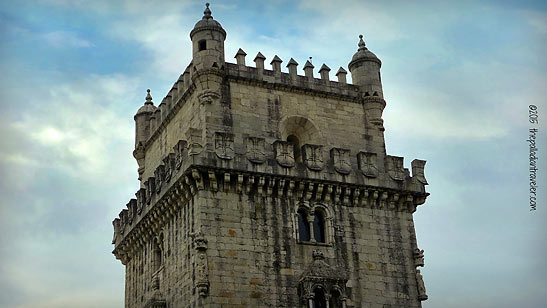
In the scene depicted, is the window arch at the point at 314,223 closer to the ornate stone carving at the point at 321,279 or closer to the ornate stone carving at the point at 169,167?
the ornate stone carving at the point at 321,279

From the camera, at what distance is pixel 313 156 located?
37625 mm

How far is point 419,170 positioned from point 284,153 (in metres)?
7.35

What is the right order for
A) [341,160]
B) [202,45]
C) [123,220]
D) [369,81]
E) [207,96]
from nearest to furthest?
[207,96] → [341,160] → [202,45] → [369,81] → [123,220]

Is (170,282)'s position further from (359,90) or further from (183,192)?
(359,90)

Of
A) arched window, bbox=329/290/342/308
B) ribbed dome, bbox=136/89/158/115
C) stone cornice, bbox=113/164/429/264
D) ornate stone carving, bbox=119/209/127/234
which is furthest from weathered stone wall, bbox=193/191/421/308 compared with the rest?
ribbed dome, bbox=136/89/158/115

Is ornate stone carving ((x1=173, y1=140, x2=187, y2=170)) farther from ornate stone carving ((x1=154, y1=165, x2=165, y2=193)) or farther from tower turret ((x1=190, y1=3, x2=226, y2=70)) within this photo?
tower turret ((x1=190, y1=3, x2=226, y2=70))

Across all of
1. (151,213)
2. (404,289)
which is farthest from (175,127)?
(404,289)

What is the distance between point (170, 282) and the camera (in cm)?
3697

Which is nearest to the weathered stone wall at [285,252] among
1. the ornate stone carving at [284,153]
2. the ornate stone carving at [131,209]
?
the ornate stone carving at [284,153]

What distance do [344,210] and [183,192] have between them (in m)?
7.51

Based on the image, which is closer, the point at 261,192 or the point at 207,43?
the point at 261,192

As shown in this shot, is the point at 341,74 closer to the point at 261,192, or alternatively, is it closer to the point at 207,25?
the point at 207,25

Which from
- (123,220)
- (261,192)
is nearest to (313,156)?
(261,192)

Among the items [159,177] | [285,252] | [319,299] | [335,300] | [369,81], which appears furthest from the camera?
[369,81]
